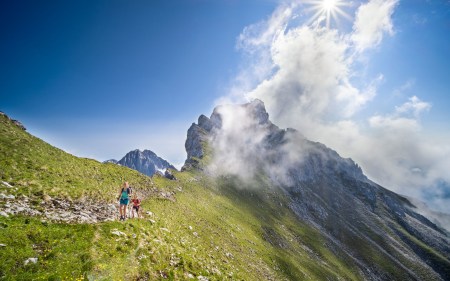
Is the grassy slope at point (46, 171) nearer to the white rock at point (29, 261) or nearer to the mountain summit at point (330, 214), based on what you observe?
the white rock at point (29, 261)

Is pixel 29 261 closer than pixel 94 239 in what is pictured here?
Yes

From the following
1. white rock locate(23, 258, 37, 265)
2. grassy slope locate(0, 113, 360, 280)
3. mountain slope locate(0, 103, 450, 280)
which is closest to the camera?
white rock locate(23, 258, 37, 265)

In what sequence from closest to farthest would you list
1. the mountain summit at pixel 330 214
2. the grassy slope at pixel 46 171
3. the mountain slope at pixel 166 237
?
the mountain slope at pixel 166 237 → the grassy slope at pixel 46 171 → the mountain summit at pixel 330 214

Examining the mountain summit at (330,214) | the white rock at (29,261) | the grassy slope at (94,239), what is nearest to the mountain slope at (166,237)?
the grassy slope at (94,239)

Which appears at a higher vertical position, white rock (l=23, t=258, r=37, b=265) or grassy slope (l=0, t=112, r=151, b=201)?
→ grassy slope (l=0, t=112, r=151, b=201)

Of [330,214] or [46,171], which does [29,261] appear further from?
[330,214]

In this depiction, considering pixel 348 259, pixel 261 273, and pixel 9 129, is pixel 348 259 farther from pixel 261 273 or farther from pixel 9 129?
pixel 9 129

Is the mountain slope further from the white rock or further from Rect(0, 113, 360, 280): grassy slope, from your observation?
the white rock

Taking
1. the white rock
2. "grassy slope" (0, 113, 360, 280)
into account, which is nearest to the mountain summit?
"grassy slope" (0, 113, 360, 280)

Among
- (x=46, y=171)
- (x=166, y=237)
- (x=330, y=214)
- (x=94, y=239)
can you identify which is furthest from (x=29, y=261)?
(x=330, y=214)

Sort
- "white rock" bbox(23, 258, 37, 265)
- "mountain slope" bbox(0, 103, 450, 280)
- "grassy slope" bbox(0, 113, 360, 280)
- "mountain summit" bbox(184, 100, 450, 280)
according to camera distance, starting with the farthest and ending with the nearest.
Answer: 1. "mountain summit" bbox(184, 100, 450, 280)
2. "mountain slope" bbox(0, 103, 450, 280)
3. "grassy slope" bbox(0, 113, 360, 280)
4. "white rock" bbox(23, 258, 37, 265)

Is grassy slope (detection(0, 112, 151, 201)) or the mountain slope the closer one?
the mountain slope

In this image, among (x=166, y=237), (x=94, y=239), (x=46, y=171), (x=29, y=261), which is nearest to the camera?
(x=29, y=261)

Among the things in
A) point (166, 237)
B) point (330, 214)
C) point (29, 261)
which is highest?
point (330, 214)
